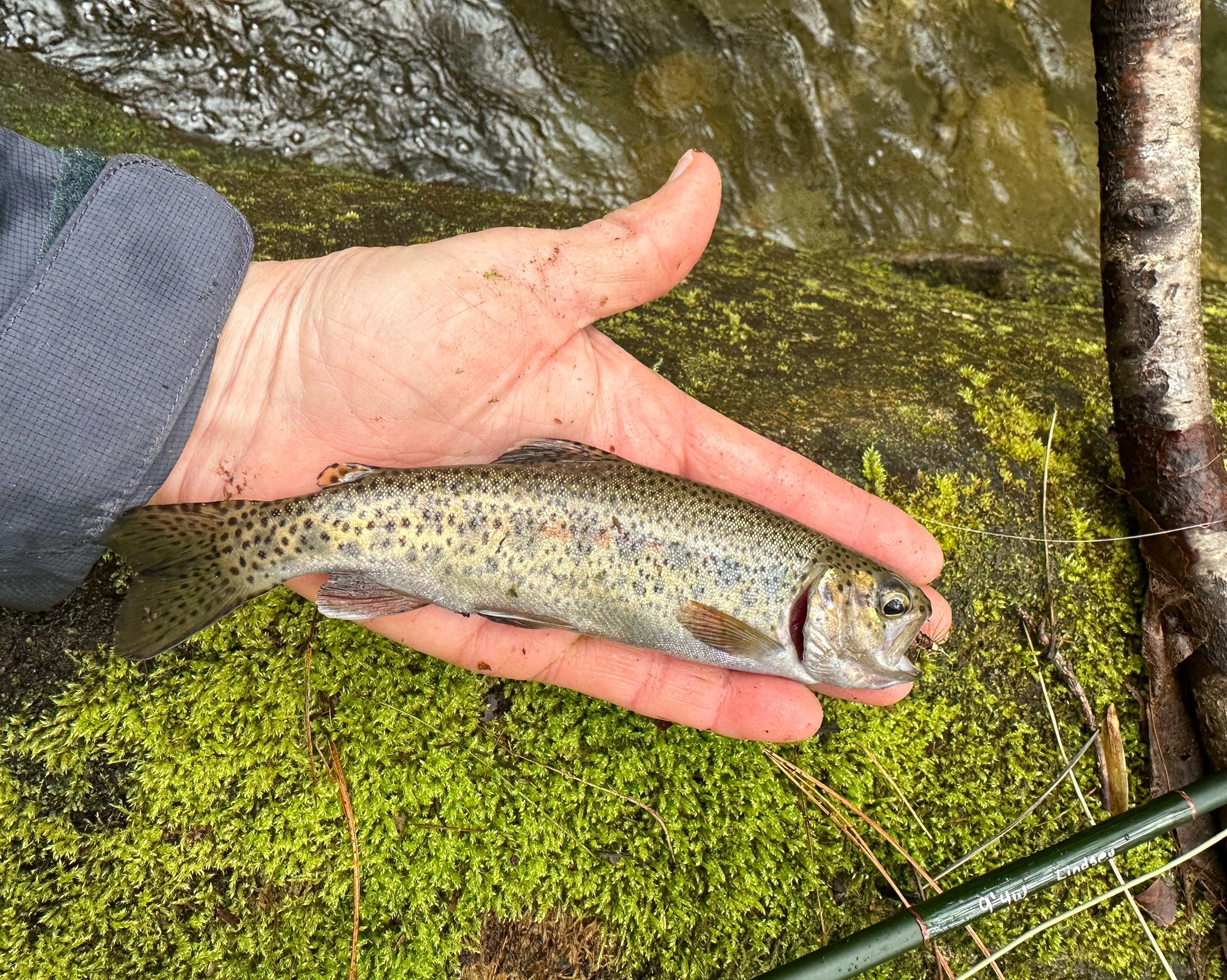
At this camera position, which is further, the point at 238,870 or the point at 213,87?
the point at 213,87

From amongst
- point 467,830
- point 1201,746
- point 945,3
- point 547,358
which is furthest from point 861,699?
point 945,3

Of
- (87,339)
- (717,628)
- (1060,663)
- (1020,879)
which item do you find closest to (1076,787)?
(1060,663)

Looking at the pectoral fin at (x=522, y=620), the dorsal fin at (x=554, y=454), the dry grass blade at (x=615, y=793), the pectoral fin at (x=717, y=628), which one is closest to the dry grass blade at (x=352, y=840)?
the dry grass blade at (x=615, y=793)

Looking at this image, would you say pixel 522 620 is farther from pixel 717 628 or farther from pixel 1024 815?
pixel 1024 815

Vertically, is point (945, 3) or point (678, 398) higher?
point (945, 3)

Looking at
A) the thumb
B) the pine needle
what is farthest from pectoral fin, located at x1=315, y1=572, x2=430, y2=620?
the pine needle

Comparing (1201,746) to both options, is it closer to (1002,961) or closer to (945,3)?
(1002,961)

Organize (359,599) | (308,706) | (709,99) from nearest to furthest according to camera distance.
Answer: (359,599)
(308,706)
(709,99)
